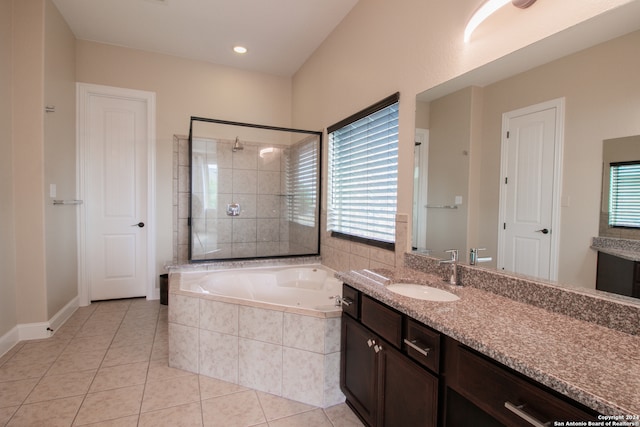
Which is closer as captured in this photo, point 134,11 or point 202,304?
point 202,304

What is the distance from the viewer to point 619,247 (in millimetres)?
1027

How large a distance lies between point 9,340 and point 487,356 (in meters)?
3.31

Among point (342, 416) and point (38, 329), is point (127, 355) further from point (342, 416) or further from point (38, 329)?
point (342, 416)

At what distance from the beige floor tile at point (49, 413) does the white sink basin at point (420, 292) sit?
188cm

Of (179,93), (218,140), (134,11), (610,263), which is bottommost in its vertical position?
(610,263)

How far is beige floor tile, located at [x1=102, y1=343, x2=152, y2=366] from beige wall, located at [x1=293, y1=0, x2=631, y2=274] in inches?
68.6

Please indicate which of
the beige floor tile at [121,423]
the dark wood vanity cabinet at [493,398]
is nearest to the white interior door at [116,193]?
the beige floor tile at [121,423]

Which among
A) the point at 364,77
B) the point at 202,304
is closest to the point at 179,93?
the point at 364,77

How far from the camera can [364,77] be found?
2.45m

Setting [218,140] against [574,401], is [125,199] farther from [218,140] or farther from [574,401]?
[574,401]

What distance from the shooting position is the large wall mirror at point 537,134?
1041mm

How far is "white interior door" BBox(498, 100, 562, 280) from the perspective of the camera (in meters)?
1.21

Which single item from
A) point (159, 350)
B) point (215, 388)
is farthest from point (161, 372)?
point (215, 388)

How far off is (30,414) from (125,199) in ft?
7.68
